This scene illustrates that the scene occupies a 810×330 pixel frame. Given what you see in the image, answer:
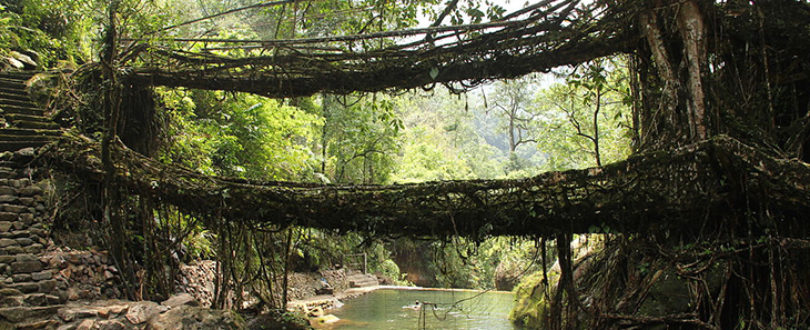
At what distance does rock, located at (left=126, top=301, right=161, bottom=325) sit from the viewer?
15.9 feet

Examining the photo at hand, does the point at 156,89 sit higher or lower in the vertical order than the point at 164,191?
higher

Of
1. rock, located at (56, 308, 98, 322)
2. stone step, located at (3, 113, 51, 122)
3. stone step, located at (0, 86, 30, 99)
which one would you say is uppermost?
stone step, located at (0, 86, 30, 99)

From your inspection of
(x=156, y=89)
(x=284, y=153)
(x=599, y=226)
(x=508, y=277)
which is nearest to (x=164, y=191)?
(x=156, y=89)

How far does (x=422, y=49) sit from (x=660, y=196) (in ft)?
7.58

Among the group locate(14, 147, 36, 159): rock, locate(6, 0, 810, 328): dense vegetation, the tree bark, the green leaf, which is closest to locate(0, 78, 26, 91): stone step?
locate(6, 0, 810, 328): dense vegetation

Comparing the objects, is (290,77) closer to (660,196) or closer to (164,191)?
(164,191)

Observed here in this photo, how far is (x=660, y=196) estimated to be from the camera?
10.6 ft

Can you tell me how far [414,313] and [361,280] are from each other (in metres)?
6.79

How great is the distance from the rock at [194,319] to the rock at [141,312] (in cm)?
13

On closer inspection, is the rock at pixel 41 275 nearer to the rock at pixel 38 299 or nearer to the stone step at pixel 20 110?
the rock at pixel 38 299

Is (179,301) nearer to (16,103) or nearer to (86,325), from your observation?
(86,325)

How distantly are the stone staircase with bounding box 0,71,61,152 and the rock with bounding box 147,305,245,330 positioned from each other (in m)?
3.25

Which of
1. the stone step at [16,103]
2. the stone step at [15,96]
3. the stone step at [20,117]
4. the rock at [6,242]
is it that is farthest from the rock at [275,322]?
the stone step at [15,96]

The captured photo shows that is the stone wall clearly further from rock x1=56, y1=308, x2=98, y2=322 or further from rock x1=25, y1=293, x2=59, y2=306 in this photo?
rock x1=56, y1=308, x2=98, y2=322
